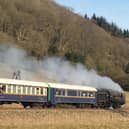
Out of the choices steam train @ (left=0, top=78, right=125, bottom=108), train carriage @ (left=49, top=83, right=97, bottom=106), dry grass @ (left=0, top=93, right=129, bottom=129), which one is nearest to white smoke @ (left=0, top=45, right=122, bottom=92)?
steam train @ (left=0, top=78, right=125, bottom=108)

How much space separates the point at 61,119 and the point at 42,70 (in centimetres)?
3905

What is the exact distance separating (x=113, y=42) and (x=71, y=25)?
37170mm

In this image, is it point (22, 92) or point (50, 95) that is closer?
point (22, 92)

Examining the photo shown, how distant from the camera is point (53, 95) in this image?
53.3 meters

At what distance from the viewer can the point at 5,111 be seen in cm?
4050

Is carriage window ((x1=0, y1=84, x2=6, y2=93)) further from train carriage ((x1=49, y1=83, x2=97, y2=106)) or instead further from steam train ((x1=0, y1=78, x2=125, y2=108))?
train carriage ((x1=49, y1=83, x2=97, y2=106))

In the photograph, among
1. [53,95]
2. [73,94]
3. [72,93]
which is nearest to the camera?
[53,95]

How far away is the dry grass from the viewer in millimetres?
40031

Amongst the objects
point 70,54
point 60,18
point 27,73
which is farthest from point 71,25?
point 27,73

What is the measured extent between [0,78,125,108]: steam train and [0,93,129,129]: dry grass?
3.80 meters

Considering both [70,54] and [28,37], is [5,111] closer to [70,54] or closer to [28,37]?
[70,54]

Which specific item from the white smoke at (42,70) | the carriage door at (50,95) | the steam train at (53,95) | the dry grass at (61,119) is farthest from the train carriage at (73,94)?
the white smoke at (42,70)

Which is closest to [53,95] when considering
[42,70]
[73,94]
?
[73,94]

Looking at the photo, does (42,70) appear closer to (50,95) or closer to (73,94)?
(73,94)
